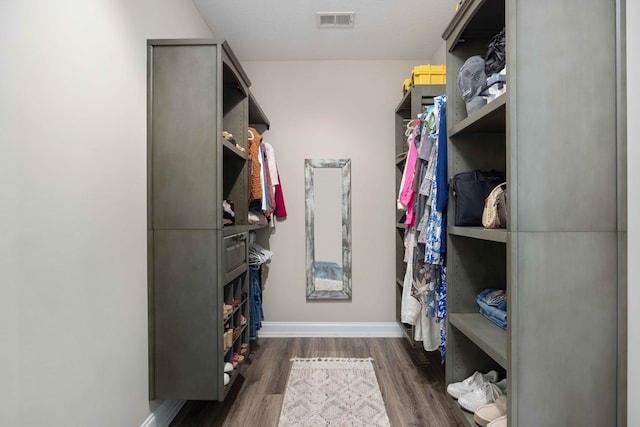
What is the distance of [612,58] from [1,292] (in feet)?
6.28

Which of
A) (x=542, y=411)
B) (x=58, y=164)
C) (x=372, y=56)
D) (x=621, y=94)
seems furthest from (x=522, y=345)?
(x=372, y=56)

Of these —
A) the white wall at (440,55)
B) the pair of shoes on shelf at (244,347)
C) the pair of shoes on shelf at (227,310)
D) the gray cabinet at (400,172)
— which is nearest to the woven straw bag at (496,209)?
the pair of shoes on shelf at (227,310)

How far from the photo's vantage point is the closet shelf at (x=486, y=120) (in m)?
1.19

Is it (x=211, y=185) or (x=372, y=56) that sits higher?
(x=372, y=56)

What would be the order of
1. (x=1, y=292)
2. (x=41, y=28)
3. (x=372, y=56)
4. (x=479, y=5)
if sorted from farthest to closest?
1. (x=372, y=56)
2. (x=479, y=5)
3. (x=41, y=28)
4. (x=1, y=292)

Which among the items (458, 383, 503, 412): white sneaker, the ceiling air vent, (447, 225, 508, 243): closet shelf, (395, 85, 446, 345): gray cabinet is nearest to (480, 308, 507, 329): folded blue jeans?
(458, 383, 503, 412): white sneaker

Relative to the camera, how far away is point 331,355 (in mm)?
2908

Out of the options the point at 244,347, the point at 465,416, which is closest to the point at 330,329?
the point at 244,347

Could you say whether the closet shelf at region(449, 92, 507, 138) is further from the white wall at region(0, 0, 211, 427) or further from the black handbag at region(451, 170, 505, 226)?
the white wall at region(0, 0, 211, 427)

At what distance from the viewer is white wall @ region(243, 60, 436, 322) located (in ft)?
11.2

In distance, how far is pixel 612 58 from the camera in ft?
3.55

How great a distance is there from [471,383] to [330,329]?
198 centimetres

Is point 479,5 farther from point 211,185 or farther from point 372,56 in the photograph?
point 372,56

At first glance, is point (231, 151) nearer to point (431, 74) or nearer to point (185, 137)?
point (185, 137)
